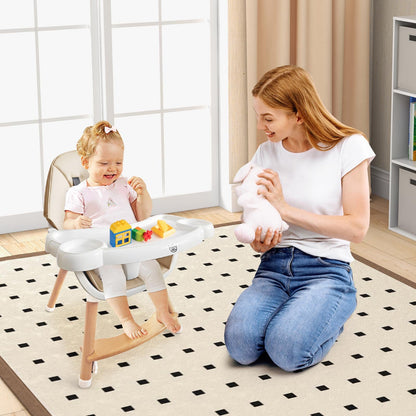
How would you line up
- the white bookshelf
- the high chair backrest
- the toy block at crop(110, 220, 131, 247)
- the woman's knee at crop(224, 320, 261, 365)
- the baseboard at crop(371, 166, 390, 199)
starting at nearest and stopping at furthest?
→ the toy block at crop(110, 220, 131, 247)
the woman's knee at crop(224, 320, 261, 365)
the high chair backrest
the white bookshelf
the baseboard at crop(371, 166, 390, 199)

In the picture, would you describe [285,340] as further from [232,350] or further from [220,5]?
[220,5]

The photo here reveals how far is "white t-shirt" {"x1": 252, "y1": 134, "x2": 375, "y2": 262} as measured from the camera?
276cm

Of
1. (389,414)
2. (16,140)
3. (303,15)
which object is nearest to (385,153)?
(303,15)

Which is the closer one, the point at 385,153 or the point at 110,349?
the point at 110,349

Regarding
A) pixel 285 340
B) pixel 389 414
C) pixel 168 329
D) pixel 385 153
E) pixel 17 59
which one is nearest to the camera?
pixel 389 414

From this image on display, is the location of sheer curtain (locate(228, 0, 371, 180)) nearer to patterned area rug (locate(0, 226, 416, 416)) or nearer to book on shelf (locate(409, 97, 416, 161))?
book on shelf (locate(409, 97, 416, 161))

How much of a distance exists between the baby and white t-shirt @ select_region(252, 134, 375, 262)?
419mm

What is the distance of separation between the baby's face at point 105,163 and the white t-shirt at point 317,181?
0.47 meters

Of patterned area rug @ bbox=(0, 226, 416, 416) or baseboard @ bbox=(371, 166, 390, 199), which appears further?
baseboard @ bbox=(371, 166, 390, 199)

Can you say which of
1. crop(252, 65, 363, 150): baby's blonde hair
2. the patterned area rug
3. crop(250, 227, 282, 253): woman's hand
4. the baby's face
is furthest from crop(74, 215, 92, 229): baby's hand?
crop(252, 65, 363, 150): baby's blonde hair

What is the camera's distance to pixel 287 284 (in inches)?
112

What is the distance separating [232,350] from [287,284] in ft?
0.89

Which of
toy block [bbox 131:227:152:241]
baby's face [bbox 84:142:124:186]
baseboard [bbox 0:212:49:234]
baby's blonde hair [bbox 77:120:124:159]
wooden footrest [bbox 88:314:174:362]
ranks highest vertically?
baby's blonde hair [bbox 77:120:124:159]

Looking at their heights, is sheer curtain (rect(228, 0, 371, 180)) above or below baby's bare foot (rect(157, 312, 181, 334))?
above
